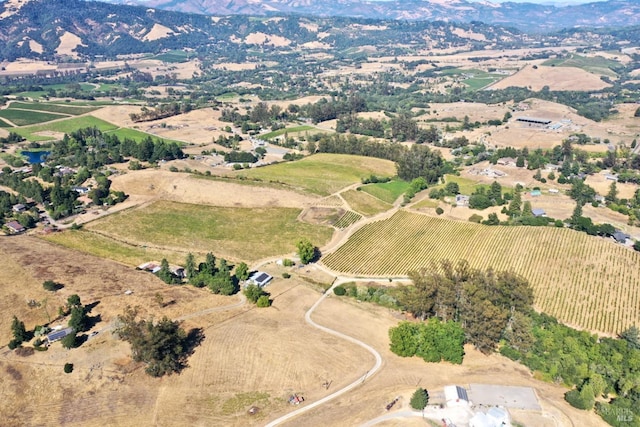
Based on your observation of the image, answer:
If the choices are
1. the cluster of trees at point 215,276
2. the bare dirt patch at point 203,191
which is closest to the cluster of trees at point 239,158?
the bare dirt patch at point 203,191

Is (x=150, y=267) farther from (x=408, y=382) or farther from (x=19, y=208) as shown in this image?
(x=19, y=208)

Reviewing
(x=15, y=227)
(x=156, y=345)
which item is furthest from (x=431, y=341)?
(x=15, y=227)

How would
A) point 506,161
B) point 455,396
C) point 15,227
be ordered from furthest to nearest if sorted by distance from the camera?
point 506,161 < point 15,227 < point 455,396

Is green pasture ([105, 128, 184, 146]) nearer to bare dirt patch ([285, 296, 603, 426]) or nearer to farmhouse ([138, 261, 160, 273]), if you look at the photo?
farmhouse ([138, 261, 160, 273])

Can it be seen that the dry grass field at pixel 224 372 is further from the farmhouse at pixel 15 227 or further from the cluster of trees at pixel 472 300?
the farmhouse at pixel 15 227

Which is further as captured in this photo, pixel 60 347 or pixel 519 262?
pixel 519 262

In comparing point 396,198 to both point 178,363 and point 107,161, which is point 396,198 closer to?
point 178,363

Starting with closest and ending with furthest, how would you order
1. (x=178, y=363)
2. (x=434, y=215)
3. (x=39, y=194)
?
(x=178, y=363)
(x=434, y=215)
(x=39, y=194)

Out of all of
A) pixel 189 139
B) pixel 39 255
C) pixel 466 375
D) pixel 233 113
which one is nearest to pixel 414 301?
pixel 466 375
